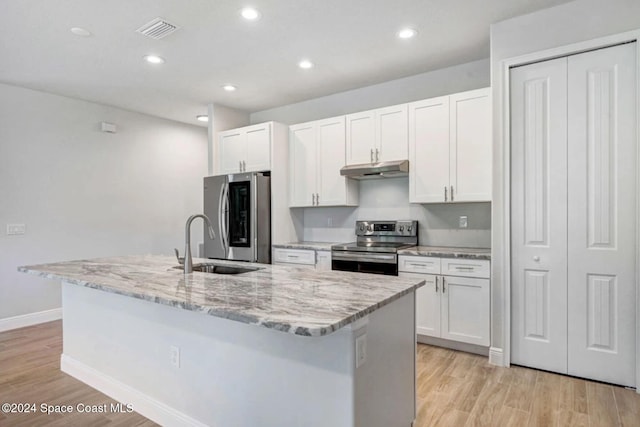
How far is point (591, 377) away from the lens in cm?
258

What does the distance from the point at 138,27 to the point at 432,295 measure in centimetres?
325

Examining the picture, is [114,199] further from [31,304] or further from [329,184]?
[329,184]

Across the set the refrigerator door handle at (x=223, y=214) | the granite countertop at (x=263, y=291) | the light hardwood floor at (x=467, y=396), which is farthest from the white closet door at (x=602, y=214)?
the refrigerator door handle at (x=223, y=214)

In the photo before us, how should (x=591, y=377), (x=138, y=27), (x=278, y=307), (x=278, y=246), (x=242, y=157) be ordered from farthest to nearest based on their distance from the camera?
(x=242, y=157)
(x=278, y=246)
(x=138, y=27)
(x=591, y=377)
(x=278, y=307)

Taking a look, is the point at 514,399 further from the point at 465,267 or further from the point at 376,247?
the point at 376,247

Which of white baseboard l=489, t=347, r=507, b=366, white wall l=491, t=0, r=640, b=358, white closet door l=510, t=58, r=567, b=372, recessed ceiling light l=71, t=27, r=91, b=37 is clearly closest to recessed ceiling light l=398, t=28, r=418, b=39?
white wall l=491, t=0, r=640, b=358

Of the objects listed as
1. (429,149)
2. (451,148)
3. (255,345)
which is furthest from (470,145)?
(255,345)

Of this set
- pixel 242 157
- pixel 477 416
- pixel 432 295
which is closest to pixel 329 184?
pixel 242 157

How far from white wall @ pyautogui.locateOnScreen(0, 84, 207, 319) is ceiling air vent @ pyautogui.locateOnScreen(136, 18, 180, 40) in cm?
230

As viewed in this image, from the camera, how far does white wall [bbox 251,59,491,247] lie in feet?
11.8

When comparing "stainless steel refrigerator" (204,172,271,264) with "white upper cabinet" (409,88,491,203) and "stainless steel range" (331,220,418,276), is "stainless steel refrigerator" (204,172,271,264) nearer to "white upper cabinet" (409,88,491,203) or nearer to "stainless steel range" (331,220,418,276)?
"stainless steel range" (331,220,418,276)

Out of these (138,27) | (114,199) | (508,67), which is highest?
(138,27)

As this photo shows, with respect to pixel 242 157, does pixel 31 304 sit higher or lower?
lower

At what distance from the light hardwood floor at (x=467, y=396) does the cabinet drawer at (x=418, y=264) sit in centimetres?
72
